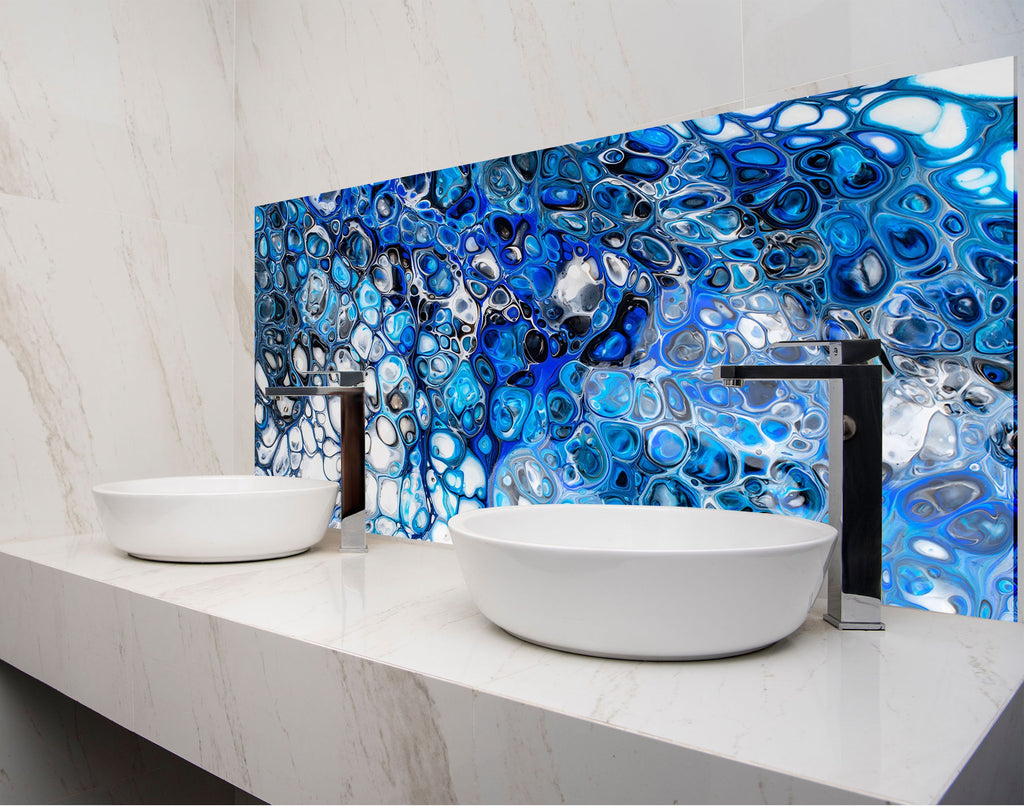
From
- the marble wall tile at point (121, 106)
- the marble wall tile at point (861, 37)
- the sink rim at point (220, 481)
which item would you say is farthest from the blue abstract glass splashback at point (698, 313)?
the marble wall tile at point (121, 106)

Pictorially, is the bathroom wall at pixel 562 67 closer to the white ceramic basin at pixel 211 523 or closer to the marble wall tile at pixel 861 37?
the marble wall tile at pixel 861 37

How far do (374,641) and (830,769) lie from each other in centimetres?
52

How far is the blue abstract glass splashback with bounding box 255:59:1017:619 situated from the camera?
1.03m

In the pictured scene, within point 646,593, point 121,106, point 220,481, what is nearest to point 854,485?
point 646,593

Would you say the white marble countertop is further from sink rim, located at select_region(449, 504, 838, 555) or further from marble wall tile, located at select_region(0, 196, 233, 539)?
marble wall tile, located at select_region(0, 196, 233, 539)

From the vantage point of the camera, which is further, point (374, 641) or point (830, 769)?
point (374, 641)

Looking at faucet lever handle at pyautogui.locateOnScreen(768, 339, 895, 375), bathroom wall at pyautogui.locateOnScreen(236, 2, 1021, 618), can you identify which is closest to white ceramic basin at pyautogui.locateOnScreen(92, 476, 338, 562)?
bathroom wall at pyautogui.locateOnScreen(236, 2, 1021, 618)

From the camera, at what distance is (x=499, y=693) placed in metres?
0.76

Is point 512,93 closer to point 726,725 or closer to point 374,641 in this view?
point 374,641

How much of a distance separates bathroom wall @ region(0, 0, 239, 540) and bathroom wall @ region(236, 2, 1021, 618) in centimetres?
13

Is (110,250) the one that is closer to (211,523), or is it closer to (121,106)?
(121,106)

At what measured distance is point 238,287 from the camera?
6.50ft

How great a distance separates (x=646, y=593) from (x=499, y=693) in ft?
0.58

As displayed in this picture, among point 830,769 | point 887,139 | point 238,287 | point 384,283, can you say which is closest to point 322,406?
point 384,283
